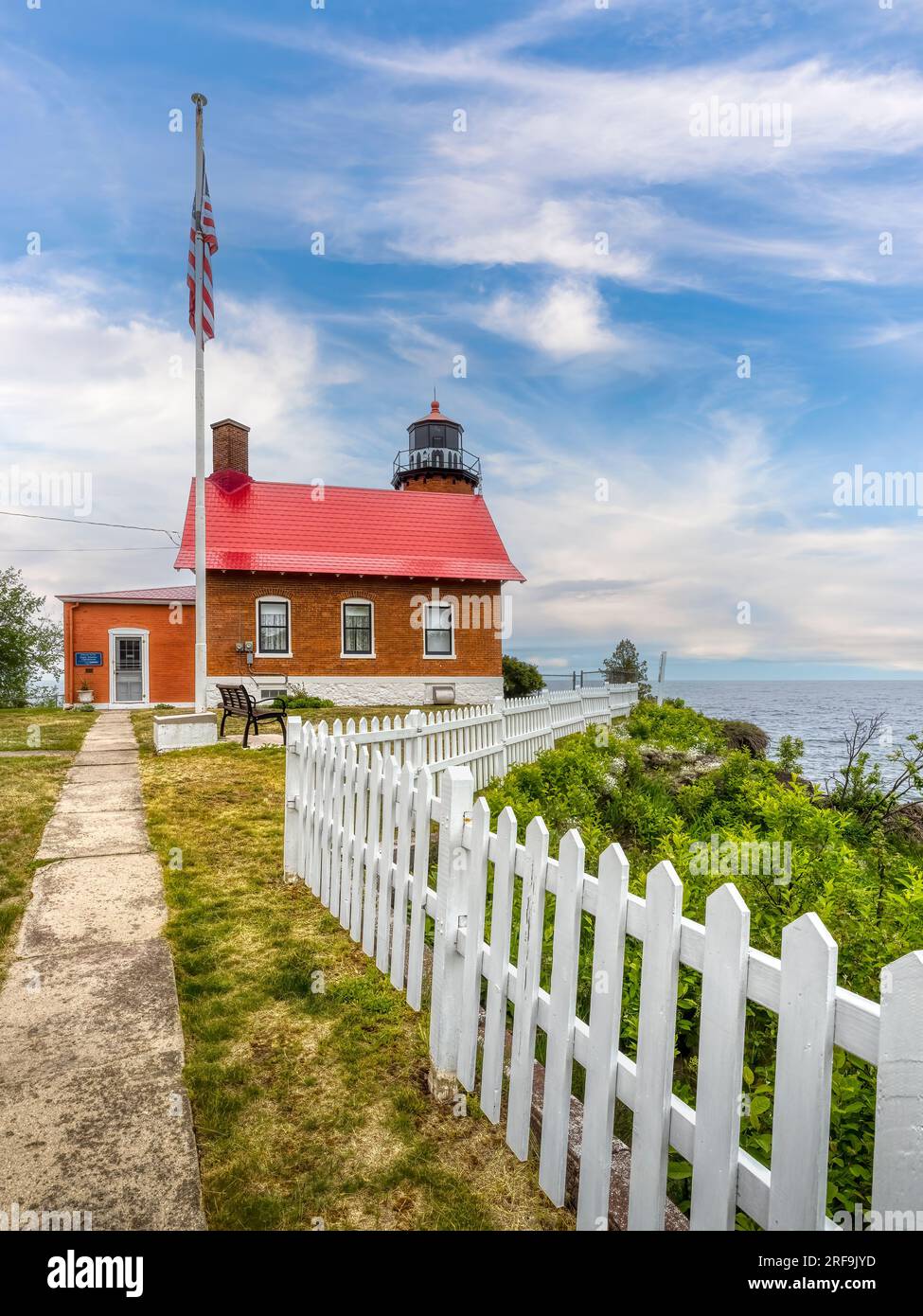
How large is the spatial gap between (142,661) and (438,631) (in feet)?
31.6

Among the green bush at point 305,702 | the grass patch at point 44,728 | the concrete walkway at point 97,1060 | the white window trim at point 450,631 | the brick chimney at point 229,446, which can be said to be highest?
the brick chimney at point 229,446

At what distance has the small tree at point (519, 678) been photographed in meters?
26.9

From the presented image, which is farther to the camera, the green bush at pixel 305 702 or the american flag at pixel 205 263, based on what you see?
the green bush at pixel 305 702

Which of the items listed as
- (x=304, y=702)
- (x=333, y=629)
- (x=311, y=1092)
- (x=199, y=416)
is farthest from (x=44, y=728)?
(x=311, y=1092)

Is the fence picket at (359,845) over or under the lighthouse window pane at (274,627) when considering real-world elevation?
under

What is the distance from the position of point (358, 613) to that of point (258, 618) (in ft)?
10.5

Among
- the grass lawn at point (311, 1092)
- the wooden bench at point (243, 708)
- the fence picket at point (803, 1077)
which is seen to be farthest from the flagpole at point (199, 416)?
the fence picket at point (803, 1077)

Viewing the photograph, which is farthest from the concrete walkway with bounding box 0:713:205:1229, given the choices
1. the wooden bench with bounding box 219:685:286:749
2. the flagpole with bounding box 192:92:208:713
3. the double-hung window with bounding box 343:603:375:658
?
the double-hung window with bounding box 343:603:375:658

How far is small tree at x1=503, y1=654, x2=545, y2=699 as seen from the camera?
2693 centimetres

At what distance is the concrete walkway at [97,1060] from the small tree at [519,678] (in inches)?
872

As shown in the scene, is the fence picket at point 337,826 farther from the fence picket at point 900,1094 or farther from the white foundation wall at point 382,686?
the white foundation wall at point 382,686

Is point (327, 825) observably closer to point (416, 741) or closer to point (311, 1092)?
point (311, 1092)

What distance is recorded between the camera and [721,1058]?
1.59 metres

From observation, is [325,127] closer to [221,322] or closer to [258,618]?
[221,322]
